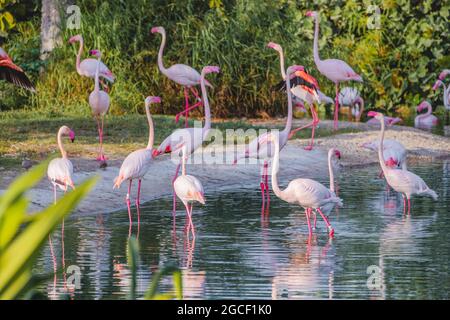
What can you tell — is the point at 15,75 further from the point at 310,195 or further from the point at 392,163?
the point at 310,195

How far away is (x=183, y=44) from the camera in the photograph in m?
16.9

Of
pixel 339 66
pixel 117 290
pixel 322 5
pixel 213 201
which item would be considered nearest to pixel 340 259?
pixel 117 290

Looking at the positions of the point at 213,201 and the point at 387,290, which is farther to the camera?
the point at 213,201

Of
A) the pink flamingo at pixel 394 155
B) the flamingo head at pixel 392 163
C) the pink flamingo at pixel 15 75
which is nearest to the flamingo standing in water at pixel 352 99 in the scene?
the pink flamingo at pixel 394 155

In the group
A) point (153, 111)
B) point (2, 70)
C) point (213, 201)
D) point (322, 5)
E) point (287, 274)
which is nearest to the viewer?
point (287, 274)

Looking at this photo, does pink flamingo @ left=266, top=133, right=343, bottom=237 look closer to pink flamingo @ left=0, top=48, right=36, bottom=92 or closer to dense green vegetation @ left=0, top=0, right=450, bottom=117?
pink flamingo @ left=0, top=48, right=36, bottom=92

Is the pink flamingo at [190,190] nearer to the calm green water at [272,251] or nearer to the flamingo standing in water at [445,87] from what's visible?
the calm green water at [272,251]

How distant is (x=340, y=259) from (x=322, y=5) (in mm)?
15884

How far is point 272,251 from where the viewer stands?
7.05 meters

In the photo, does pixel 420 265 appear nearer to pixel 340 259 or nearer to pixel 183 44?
pixel 340 259

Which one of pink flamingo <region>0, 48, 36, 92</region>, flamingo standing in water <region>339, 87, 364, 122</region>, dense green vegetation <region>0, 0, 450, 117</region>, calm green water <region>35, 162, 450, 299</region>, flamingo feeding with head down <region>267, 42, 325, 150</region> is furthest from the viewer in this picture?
flamingo standing in water <region>339, 87, 364, 122</region>

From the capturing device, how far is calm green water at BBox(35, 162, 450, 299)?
19.2 ft

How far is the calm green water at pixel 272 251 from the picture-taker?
585cm

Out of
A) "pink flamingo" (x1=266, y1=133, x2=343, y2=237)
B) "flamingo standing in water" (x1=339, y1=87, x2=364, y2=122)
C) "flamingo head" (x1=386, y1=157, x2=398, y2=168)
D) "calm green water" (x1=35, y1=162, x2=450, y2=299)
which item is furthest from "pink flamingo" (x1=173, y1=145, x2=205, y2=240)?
"flamingo standing in water" (x1=339, y1=87, x2=364, y2=122)
